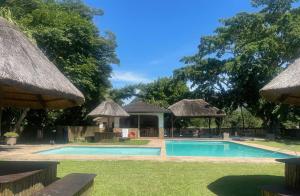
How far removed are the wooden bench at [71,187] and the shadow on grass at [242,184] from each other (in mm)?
2718

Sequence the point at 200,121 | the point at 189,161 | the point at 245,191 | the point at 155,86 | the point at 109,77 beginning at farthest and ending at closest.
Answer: the point at 200,121 < the point at 155,86 < the point at 109,77 < the point at 189,161 < the point at 245,191

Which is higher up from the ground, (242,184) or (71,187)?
(71,187)

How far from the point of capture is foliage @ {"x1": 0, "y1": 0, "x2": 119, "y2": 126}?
938 inches

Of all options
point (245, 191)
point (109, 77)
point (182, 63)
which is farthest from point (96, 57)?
point (245, 191)

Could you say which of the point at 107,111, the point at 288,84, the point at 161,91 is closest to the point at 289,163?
the point at 288,84

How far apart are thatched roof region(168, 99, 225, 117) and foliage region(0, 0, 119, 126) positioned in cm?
650

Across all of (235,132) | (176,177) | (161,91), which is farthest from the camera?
(161,91)

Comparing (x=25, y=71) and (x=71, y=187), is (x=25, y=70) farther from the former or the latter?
(x=71, y=187)

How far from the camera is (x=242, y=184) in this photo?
852 cm

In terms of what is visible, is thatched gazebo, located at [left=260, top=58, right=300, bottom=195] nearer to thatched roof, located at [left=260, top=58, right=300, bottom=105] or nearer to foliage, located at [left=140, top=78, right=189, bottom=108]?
thatched roof, located at [left=260, top=58, right=300, bottom=105]

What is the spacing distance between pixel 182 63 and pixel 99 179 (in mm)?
26734

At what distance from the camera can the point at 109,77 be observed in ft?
101

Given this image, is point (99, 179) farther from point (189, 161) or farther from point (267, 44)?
point (267, 44)

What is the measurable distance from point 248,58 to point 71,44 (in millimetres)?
13617
